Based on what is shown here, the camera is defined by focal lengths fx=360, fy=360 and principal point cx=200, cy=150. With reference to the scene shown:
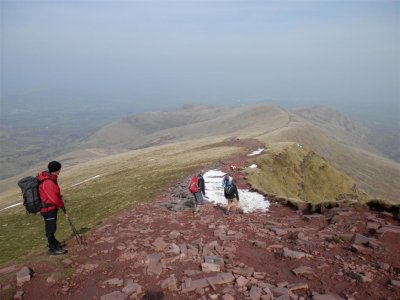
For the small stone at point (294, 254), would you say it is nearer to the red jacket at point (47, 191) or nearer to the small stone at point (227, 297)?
the small stone at point (227, 297)

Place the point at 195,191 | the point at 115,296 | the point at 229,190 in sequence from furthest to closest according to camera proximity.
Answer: the point at 195,191 < the point at 229,190 < the point at 115,296

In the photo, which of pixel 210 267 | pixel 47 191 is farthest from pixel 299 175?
pixel 47 191

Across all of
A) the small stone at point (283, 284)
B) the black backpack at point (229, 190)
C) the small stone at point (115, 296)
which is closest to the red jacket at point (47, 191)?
the small stone at point (115, 296)

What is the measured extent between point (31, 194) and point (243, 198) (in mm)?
20578

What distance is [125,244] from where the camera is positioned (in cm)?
2106

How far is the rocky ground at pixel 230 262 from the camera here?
15.3 metres

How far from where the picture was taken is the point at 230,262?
18047 mm

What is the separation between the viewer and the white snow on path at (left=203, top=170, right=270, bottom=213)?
31.0 m

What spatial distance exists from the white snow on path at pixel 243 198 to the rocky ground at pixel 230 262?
5.22 m

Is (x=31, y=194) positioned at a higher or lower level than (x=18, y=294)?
higher

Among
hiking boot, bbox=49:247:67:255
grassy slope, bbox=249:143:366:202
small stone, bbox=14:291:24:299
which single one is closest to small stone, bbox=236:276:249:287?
small stone, bbox=14:291:24:299

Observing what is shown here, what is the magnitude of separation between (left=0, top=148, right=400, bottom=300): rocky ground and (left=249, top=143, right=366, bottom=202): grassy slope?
2501cm

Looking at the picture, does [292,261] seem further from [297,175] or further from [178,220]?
[297,175]

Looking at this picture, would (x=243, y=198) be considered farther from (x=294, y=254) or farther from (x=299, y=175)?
(x=299, y=175)
